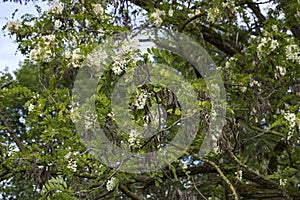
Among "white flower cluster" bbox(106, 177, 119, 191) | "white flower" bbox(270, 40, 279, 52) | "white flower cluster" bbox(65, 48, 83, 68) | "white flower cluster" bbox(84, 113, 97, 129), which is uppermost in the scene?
"white flower" bbox(270, 40, 279, 52)

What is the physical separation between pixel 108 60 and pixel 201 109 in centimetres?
56

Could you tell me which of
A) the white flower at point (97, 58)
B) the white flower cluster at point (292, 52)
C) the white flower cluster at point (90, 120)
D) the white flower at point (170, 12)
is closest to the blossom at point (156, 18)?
the white flower at point (170, 12)

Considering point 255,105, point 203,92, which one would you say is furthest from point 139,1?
point 203,92

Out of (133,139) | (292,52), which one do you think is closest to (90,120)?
(133,139)

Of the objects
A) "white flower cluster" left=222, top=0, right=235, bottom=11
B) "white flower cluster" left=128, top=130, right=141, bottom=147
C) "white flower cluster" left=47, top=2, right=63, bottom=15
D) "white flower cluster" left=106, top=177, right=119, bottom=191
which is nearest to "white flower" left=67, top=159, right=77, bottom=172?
"white flower cluster" left=106, top=177, right=119, bottom=191

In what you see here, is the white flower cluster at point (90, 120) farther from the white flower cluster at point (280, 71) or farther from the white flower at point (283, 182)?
the white flower at point (283, 182)

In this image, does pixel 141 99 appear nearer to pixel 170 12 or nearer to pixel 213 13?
pixel 213 13

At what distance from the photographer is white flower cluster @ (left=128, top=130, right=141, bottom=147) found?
2441mm

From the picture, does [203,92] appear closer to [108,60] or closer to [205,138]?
[205,138]

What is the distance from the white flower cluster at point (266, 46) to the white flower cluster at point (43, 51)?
57.9 inches

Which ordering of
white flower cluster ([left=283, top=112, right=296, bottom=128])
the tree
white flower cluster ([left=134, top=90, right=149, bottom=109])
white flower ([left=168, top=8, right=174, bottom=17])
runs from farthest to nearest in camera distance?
white flower ([left=168, top=8, right=174, bottom=17]), white flower cluster ([left=283, top=112, right=296, bottom=128]), the tree, white flower cluster ([left=134, top=90, right=149, bottom=109])

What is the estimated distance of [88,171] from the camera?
317cm

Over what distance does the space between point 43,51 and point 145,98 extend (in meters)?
0.81

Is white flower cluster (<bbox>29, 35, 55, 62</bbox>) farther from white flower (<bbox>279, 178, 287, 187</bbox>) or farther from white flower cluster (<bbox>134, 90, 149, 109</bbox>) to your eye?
white flower (<bbox>279, 178, 287, 187</bbox>)
